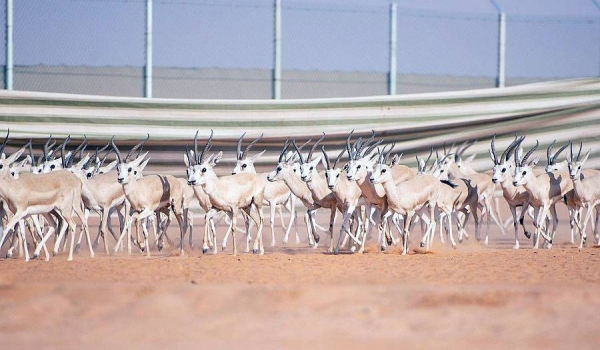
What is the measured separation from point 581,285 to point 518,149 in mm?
8236

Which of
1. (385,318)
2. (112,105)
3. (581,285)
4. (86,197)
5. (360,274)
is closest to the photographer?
(385,318)

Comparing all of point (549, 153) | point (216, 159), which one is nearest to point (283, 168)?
point (216, 159)

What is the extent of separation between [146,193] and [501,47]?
316 inches

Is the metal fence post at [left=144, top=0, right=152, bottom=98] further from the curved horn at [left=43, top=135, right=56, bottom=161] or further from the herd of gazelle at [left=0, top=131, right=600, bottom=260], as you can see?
the curved horn at [left=43, top=135, right=56, bottom=161]

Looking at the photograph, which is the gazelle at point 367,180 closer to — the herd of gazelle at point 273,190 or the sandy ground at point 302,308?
the herd of gazelle at point 273,190

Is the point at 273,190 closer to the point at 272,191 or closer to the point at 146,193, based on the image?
the point at 272,191

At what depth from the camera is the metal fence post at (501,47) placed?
19.2 metres

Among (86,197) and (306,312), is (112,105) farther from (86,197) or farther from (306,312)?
(306,312)

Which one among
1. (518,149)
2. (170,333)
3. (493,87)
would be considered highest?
(493,87)

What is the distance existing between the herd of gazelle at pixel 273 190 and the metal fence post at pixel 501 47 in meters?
1.97

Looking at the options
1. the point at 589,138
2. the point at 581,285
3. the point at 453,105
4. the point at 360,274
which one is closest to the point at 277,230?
the point at 453,105

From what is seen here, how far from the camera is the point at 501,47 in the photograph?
1939 cm

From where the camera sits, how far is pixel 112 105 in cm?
1734

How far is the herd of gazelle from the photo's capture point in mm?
13969
